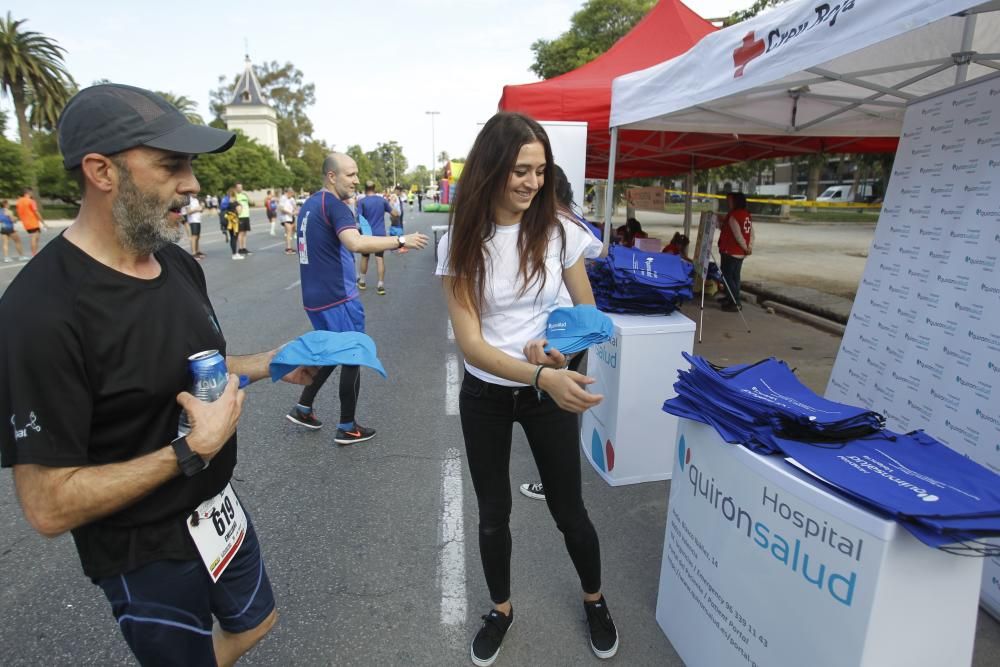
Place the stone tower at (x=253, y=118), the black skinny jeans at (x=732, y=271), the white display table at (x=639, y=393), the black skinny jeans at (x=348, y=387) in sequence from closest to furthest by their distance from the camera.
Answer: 1. the white display table at (x=639, y=393)
2. the black skinny jeans at (x=348, y=387)
3. the black skinny jeans at (x=732, y=271)
4. the stone tower at (x=253, y=118)

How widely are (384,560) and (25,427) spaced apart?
6.53 feet

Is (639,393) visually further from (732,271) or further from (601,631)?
(732,271)

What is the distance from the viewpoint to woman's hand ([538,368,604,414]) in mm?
1528

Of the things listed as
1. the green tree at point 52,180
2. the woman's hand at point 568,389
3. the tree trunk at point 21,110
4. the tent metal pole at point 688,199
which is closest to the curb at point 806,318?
the tent metal pole at point 688,199

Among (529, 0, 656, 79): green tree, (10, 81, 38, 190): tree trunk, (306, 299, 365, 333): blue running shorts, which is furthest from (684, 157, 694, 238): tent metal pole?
(10, 81, 38, 190): tree trunk

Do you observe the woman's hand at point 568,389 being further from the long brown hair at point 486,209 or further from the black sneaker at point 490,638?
the black sneaker at point 490,638

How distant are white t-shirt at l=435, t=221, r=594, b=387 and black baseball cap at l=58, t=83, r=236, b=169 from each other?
0.82 meters

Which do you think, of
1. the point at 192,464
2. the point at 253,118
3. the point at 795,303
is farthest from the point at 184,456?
the point at 253,118

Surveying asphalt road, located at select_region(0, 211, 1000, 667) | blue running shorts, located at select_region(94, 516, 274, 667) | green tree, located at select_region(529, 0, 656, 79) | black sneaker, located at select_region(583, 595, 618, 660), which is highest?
green tree, located at select_region(529, 0, 656, 79)

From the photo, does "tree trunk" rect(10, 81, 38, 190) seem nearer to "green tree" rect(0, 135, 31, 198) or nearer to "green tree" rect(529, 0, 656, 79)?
"green tree" rect(0, 135, 31, 198)

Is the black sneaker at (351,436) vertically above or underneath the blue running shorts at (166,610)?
underneath

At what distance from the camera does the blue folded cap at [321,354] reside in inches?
63.4

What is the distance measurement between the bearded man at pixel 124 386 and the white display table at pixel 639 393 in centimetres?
235

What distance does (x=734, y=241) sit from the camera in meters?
8.18
